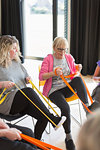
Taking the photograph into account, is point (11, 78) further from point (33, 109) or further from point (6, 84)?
point (33, 109)

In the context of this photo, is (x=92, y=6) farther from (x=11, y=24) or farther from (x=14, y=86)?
(x=14, y=86)

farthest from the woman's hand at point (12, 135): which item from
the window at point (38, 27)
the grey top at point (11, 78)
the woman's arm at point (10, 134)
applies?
the window at point (38, 27)

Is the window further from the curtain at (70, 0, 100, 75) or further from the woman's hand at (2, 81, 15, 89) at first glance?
the woman's hand at (2, 81, 15, 89)

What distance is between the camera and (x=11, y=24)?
5359 mm

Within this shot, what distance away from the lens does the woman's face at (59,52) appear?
88.3 inches

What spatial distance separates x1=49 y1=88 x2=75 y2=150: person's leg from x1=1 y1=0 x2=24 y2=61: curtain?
A: 336 cm

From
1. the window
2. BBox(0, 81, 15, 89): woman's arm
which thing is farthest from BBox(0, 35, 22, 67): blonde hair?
the window

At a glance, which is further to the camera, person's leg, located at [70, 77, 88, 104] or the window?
the window

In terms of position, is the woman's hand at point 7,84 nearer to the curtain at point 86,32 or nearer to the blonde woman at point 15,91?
the blonde woman at point 15,91

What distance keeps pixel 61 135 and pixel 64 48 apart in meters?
0.95

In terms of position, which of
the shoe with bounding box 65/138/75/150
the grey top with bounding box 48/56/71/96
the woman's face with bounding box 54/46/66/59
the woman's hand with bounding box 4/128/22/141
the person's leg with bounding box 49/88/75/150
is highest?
the woman's face with bounding box 54/46/66/59

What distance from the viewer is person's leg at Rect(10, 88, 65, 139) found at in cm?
191

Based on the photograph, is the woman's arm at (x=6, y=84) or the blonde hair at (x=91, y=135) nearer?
the blonde hair at (x=91, y=135)

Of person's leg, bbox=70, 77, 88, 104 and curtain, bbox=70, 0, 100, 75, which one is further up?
curtain, bbox=70, 0, 100, 75
